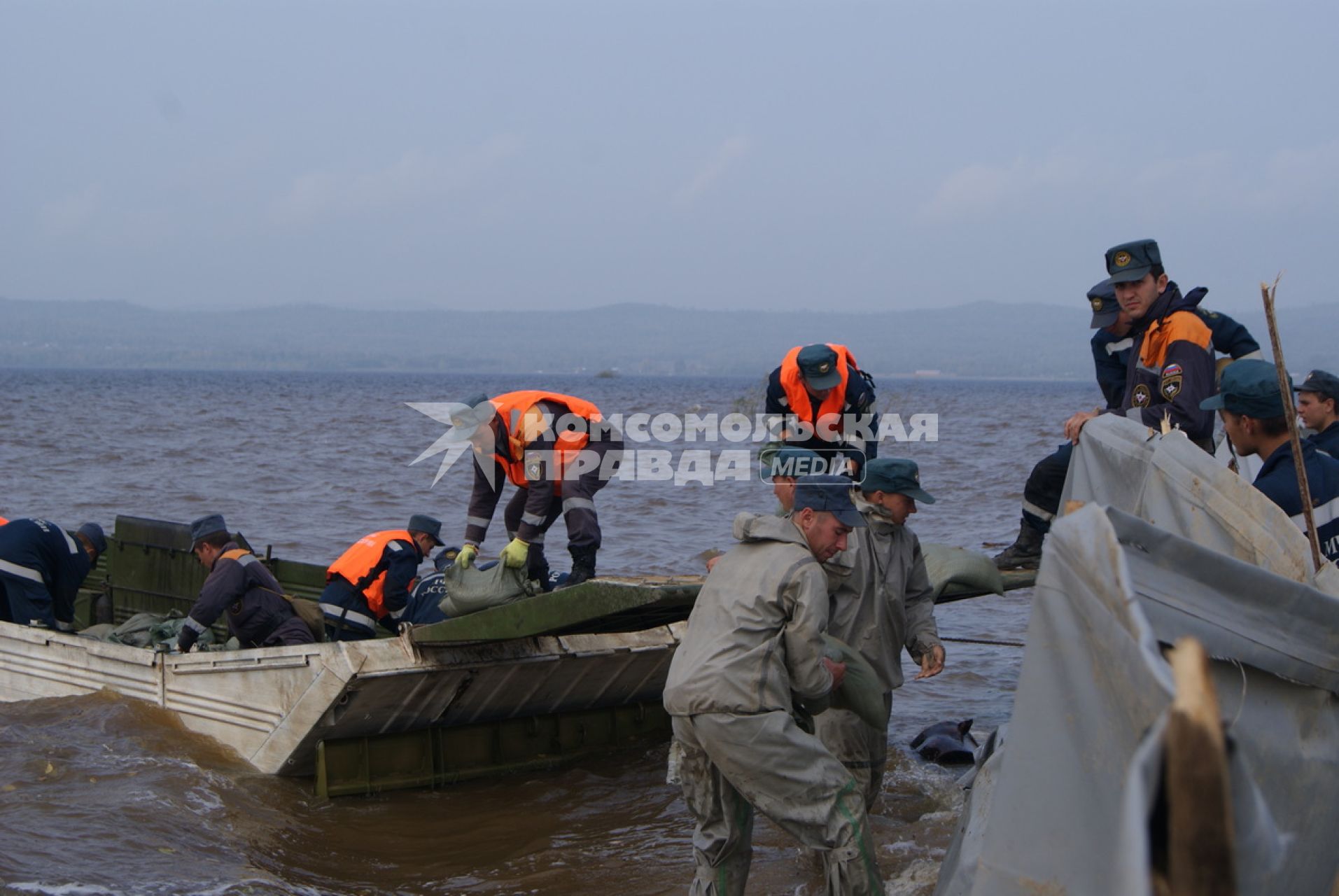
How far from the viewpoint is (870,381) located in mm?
6332

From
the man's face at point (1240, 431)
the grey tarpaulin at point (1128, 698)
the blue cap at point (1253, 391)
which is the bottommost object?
the grey tarpaulin at point (1128, 698)

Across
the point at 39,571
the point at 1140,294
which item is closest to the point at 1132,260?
the point at 1140,294

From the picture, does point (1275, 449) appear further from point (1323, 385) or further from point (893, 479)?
point (1323, 385)

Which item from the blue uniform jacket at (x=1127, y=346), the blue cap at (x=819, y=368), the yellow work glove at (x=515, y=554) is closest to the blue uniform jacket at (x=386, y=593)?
the yellow work glove at (x=515, y=554)

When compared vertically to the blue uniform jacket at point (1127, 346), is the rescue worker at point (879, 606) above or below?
below

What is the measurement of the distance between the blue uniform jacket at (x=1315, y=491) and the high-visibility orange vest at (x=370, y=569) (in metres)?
4.96

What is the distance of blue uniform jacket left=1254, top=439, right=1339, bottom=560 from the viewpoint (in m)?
3.81

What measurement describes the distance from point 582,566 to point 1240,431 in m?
3.33

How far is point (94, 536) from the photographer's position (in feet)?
28.3

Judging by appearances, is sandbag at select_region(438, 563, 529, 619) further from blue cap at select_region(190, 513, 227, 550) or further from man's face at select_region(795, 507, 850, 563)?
man's face at select_region(795, 507, 850, 563)

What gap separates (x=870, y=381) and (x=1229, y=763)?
4796mm

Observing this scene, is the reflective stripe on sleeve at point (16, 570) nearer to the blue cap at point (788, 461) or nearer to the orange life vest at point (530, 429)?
the orange life vest at point (530, 429)

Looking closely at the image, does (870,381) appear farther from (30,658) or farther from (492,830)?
(30,658)

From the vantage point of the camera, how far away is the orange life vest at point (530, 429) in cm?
629
